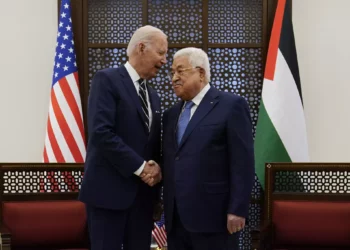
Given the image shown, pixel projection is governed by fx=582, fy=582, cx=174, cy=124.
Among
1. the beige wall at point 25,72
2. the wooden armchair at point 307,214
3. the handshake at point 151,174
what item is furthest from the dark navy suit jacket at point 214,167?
the beige wall at point 25,72

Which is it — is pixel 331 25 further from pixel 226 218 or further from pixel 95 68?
pixel 226 218

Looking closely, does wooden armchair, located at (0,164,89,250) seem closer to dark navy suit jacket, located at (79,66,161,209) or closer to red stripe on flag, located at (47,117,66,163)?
red stripe on flag, located at (47,117,66,163)

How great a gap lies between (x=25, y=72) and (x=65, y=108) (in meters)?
0.52

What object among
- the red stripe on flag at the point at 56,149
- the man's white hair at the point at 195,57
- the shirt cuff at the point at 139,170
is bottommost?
the red stripe on flag at the point at 56,149

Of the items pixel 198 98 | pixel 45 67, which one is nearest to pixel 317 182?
pixel 198 98

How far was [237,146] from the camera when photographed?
8.77ft

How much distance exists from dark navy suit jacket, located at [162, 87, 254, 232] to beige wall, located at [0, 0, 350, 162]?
1.90 metres

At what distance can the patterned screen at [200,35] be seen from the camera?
4.37 metres

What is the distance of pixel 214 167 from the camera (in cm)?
269

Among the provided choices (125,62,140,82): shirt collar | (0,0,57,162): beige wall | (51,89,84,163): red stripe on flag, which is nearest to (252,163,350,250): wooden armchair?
(125,62,140,82): shirt collar

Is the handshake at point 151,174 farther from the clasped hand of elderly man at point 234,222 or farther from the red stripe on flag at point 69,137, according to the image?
the red stripe on flag at point 69,137

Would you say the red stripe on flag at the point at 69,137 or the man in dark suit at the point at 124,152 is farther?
the red stripe on flag at the point at 69,137

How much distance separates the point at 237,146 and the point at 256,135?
5.19 ft

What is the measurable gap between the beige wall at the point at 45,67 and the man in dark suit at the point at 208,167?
189 cm
